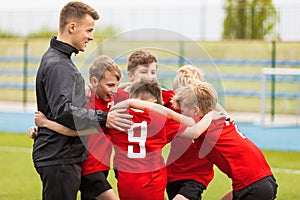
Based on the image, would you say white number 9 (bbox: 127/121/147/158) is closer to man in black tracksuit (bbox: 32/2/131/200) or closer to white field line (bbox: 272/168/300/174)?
man in black tracksuit (bbox: 32/2/131/200)

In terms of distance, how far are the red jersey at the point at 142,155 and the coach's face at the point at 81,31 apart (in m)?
0.62

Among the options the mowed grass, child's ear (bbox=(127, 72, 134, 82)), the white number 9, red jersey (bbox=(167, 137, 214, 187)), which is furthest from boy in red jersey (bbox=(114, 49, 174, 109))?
the mowed grass

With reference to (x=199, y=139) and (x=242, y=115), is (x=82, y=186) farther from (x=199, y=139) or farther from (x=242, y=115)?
(x=242, y=115)

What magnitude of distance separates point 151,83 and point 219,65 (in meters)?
18.7

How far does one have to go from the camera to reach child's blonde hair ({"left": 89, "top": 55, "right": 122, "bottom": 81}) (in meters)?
6.03

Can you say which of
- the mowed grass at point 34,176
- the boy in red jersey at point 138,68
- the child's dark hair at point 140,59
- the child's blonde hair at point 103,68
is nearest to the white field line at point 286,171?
the mowed grass at point 34,176

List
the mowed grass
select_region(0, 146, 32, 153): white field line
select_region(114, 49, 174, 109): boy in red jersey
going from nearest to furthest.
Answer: select_region(114, 49, 174, 109): boy in red jersey, the mowed grass, select_region(0, 146, 32, 153): white field line

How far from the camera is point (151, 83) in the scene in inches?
222

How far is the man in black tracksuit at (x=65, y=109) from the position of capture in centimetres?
523

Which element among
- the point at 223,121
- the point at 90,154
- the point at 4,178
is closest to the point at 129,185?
the point at 90,154

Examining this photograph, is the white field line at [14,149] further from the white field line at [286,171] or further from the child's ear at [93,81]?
the child's ear at [93,81]

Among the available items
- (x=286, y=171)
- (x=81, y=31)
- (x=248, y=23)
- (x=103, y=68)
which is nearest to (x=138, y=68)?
(x=103, y=68)

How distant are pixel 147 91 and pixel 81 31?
662 mm

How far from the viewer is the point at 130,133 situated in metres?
5.53
